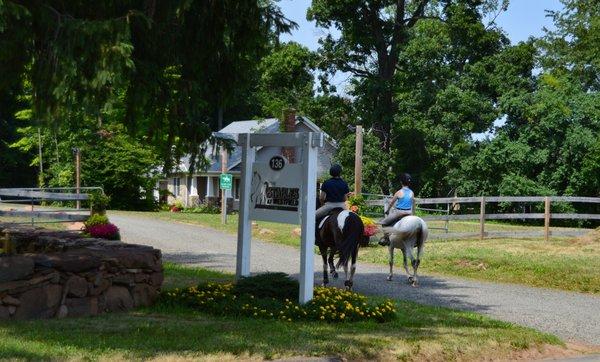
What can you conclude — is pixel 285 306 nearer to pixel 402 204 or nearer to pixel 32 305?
pixel 32 305

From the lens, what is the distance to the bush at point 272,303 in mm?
10680

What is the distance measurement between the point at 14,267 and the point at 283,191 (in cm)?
371

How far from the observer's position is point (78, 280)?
10.4 m

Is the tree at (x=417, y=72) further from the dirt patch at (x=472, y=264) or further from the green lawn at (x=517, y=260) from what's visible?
the dirt patch at (x=472, y=264)

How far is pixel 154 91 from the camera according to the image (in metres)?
11.9

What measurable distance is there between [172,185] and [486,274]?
165 feet

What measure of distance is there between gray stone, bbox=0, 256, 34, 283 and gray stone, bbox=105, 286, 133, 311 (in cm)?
125

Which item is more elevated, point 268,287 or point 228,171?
point 228,171

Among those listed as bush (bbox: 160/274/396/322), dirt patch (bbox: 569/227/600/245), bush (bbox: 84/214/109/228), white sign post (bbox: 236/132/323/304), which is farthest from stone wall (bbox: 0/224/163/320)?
dirt patch (bbox: 569/227/600/245)

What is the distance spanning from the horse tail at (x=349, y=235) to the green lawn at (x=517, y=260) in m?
5.51

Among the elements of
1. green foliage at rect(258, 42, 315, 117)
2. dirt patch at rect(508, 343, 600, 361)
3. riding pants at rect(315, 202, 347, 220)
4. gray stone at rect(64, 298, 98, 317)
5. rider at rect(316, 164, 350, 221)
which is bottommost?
dirt patch at rect(508, 343, 600, 361)

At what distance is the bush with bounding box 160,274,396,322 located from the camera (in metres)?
10.7

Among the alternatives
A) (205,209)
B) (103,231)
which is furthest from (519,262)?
(205,209)

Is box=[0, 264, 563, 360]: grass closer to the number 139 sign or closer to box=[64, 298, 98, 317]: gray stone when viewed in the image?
box=[64, 298, 98, 317]: gray stone
